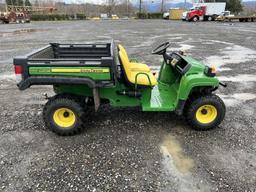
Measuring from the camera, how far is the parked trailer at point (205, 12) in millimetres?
37000

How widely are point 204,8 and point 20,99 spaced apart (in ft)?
123

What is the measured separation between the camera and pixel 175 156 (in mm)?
3127

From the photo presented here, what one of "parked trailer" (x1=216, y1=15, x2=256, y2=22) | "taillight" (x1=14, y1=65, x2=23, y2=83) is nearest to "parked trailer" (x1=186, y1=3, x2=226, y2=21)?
"parked trailer" (x1=216, y1=15, x2=256, y2=22)

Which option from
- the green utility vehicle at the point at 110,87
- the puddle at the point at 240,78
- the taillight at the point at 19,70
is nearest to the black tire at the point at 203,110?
the green utility vehicle at the point at 110,87

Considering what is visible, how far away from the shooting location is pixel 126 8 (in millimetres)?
69438

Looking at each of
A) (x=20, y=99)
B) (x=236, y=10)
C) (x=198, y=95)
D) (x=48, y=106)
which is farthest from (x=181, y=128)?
(x=236, y=10)

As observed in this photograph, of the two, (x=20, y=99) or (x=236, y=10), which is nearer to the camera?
(x=20, y=99)

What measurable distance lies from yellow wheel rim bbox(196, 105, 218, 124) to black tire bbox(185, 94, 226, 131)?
15 millimetres

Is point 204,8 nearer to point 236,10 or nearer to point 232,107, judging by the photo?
point 236,10

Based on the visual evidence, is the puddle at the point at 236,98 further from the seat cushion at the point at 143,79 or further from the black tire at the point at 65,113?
the black tire at the point at 65,113

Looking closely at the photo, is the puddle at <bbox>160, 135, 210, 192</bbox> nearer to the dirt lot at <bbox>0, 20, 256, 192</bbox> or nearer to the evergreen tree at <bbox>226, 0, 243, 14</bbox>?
the dirt lot at <bbox>0, 20, 256, 192</bbox>

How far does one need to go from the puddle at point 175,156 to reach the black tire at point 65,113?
1245 mm

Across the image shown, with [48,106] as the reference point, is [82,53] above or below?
above

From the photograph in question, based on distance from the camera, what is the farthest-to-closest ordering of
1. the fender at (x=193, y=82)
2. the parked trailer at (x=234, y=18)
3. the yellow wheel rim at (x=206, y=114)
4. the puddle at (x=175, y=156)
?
the parked trailer at (x=234, y=18)
the yellow wheel rim at (x=206, y=114)
the fender at (x=193, y=82)
the puddle at (x=175, y=156)
